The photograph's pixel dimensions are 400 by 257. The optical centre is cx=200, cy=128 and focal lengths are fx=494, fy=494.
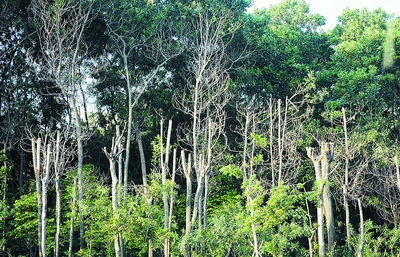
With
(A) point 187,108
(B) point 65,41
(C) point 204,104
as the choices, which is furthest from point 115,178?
(B) point 65,41

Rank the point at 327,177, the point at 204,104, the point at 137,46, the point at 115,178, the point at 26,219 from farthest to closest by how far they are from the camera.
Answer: the point at 137,46
the point at 204,104
the point at 26,219
the point at 115,178
the point at 327,177

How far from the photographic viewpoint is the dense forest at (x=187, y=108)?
1630cm

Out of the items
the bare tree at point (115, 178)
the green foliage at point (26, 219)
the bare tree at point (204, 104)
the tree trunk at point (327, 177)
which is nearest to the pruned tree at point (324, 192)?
the tree trunk at point (327, 177)

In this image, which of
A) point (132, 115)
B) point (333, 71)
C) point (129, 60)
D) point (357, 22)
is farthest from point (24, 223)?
point (357, 22)

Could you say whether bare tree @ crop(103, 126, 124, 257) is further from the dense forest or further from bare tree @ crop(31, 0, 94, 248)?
bare tree @ crop(31, 0, 94, 248)

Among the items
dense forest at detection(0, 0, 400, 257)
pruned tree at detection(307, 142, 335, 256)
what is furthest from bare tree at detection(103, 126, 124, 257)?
pruned tree at detection(307, 142, 335, 256)

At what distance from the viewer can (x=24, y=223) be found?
16.3 meters

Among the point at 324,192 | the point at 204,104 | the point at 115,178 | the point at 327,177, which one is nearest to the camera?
the point at 327,177

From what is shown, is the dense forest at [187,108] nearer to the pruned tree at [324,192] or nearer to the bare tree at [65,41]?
the bare tree at [65,41]

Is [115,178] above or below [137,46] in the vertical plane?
below

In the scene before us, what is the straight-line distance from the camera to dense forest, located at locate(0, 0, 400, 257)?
1630 centimetres

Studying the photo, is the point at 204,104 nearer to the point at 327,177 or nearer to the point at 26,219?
the point at 327,177

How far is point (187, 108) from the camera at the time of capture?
16.5 metres

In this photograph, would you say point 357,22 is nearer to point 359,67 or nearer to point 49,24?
point 359,67
